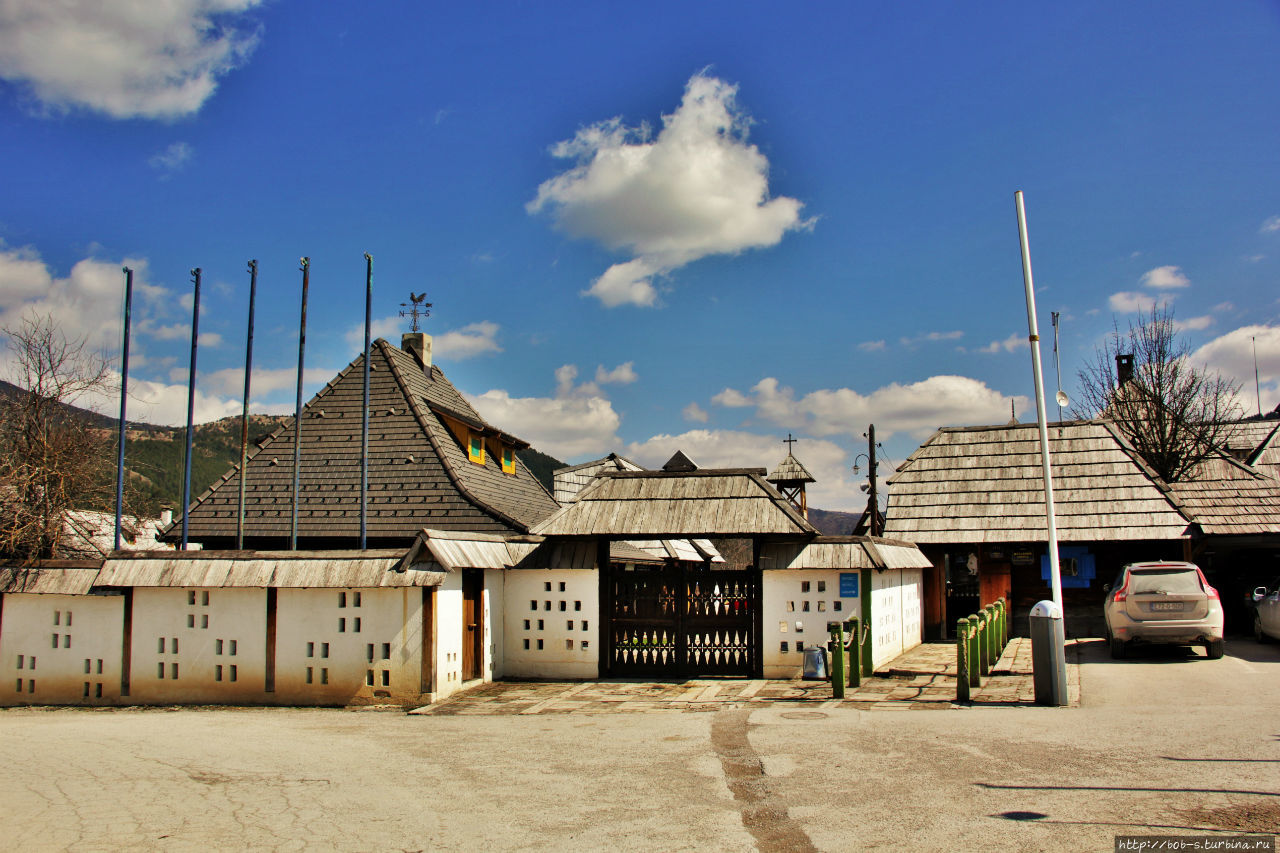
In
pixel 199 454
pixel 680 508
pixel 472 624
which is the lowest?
pixel 472 624

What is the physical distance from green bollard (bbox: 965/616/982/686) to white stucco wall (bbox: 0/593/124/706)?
13.9 m

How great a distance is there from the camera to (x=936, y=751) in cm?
938

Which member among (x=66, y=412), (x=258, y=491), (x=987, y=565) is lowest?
(x=987, y=565)

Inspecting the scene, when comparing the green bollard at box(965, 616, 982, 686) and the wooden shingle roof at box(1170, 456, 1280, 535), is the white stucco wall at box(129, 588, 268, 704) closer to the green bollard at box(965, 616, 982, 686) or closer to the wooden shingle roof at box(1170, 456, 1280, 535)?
the green bollard at box(965, 616, 982, 686)

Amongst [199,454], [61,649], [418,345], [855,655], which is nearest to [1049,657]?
[855,655]

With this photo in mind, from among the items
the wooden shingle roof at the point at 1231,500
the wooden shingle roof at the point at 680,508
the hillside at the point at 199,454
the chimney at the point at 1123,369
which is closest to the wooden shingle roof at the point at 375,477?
Answer: the wooden shingle roof at the point at 680,508

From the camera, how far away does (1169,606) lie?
1580 cm

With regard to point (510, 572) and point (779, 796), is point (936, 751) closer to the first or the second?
point (779, 796)

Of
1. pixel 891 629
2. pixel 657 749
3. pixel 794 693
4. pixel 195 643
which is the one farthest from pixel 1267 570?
pixel 195 643

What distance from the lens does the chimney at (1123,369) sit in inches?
1382

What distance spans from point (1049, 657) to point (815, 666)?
191 inches

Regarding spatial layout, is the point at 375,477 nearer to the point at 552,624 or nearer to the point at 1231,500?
the point at 552,624

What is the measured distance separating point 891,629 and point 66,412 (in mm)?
16911

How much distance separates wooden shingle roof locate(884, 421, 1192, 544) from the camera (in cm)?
2250
